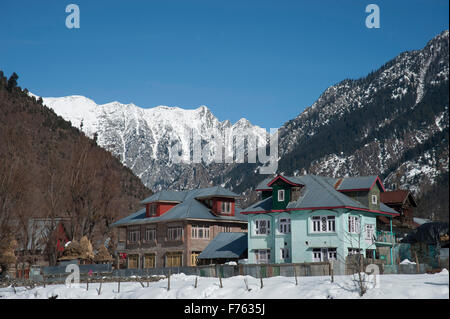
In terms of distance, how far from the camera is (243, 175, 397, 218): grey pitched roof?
214 ft

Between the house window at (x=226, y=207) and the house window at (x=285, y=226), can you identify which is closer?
the house window at (x=285, y=226)

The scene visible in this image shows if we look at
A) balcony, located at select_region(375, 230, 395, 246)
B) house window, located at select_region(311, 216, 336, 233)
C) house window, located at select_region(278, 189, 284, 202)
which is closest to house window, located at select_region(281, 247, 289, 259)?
house window, located at select_region(311, 216, 336, 233)

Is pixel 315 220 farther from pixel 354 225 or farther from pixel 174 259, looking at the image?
pixel 174 259

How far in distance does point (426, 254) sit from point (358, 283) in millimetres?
37705

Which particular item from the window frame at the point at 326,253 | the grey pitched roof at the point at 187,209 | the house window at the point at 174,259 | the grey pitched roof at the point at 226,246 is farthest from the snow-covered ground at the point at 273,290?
the grey pitched roof at the point at 187,209

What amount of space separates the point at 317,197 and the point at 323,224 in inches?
126

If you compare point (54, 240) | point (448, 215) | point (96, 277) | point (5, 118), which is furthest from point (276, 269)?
point (5, 118)

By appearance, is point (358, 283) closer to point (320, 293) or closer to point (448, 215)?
point (320, 293)

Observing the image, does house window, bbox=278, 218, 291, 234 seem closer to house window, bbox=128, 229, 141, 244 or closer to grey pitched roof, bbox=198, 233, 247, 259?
grey pitched roof, bbox=198, 233, 247, 259

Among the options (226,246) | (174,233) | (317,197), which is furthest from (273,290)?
(174,233)

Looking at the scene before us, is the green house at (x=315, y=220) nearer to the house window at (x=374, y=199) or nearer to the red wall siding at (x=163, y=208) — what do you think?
the house window at (x=374, y=199)

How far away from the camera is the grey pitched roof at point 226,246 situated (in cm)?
7238

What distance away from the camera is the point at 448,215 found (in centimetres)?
2806

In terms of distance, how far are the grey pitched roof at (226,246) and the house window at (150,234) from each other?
922cm
